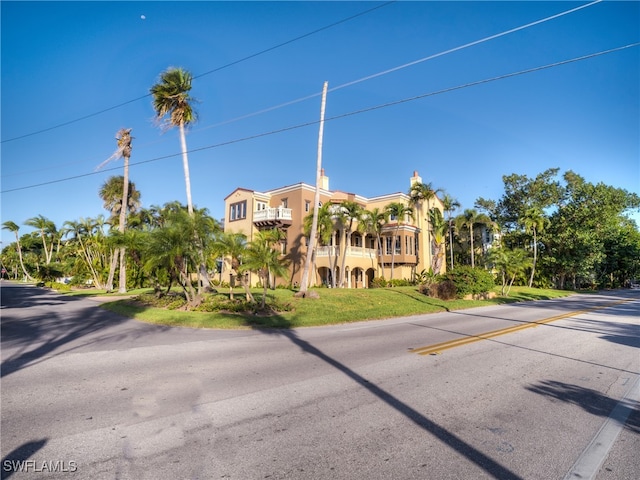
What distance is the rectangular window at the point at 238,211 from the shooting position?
35406mm

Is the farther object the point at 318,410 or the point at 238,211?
the point at 238,211

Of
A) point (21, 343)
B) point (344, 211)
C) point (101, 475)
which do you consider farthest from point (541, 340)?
point (344, 211)

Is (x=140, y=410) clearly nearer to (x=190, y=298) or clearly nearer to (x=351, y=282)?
(x=190, y=298)

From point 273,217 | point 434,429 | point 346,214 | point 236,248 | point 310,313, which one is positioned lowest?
point 310,313

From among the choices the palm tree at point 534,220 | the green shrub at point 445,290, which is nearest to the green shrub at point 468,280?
the green shrub at point 445,290

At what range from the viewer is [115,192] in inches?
1484

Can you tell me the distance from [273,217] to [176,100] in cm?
1279

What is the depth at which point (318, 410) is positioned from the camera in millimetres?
4727

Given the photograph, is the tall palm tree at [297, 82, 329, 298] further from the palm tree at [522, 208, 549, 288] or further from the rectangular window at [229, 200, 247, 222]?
the palm tree at [522, 208, 549, 288]

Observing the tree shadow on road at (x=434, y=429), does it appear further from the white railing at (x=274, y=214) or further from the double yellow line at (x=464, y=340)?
the white railing at (x=274, y=214)

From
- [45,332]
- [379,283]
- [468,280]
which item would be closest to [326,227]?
[379,283]

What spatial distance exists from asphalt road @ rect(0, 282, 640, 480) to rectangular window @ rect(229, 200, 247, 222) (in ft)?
86.8

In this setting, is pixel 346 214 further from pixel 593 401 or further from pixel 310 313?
pixel 593 401

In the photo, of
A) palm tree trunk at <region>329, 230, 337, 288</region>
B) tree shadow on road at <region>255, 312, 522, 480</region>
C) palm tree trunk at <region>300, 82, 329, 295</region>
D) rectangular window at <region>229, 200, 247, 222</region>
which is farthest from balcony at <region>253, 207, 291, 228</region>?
tree shadow on road at <region>255, 312, 522, 480</region>
